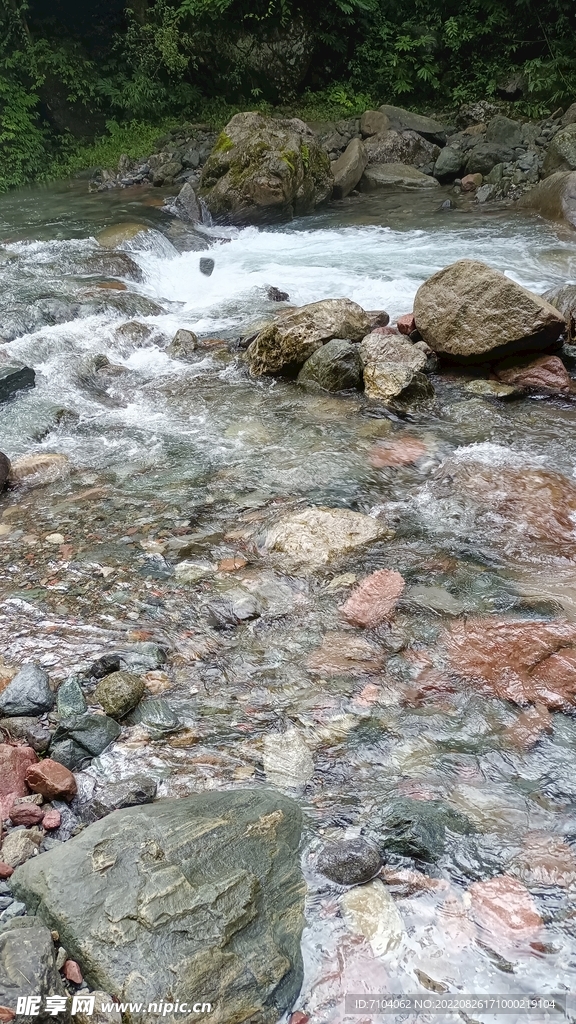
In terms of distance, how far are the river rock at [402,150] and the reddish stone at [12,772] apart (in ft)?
47.0

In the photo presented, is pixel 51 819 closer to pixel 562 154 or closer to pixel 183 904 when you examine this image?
pixel 183 904

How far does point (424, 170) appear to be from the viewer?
44.5ft

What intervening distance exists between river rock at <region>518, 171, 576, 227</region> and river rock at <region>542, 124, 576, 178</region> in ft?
1.15

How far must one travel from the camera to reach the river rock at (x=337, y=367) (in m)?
5.93

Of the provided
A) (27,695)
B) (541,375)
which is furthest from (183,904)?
(541,375)

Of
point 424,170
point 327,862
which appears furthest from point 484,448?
point 424,170

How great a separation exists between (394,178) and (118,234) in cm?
618

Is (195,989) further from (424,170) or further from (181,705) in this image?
(424,170)

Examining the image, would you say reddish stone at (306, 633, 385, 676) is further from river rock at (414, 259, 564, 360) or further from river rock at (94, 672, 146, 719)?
river rock at (414, 259, 564, 360)

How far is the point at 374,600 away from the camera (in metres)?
3.41

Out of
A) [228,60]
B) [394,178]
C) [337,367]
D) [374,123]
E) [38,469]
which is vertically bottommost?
[38,469]

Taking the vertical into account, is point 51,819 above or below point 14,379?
below

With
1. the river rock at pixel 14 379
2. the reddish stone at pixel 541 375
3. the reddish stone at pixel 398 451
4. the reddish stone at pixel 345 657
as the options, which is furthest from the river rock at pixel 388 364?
the river rock at pixel 14 379

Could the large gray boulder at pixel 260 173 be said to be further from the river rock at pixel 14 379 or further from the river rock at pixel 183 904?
the river rock at pixel 183 904
